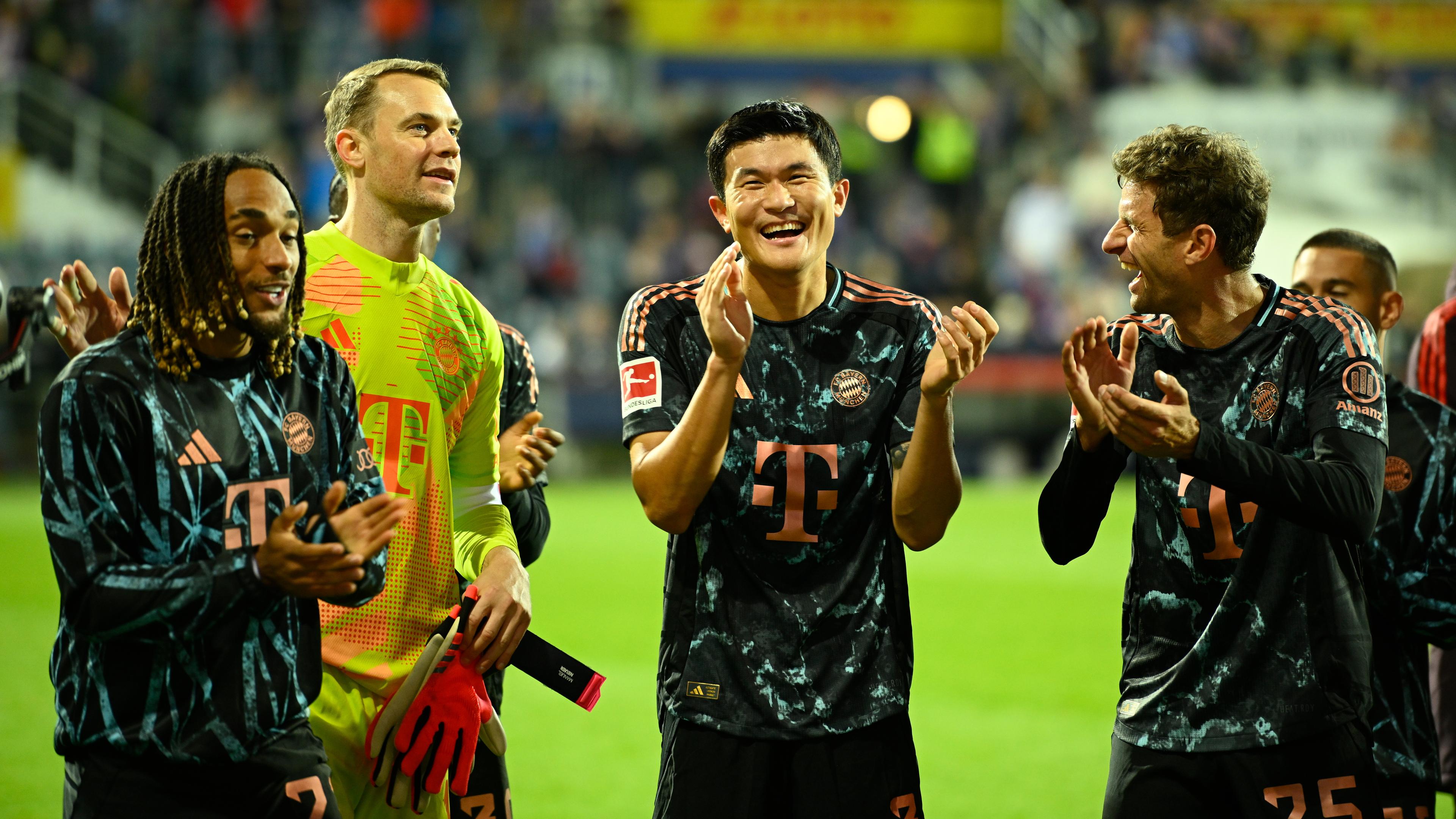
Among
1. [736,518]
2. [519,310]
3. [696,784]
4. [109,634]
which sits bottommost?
[696,784]

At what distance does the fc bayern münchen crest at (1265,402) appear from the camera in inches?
128

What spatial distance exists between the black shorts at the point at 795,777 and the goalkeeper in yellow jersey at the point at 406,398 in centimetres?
60

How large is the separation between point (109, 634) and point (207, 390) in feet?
1.71

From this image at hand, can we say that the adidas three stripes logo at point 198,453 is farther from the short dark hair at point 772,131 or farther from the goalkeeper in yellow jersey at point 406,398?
the short dark hair at point 772,131

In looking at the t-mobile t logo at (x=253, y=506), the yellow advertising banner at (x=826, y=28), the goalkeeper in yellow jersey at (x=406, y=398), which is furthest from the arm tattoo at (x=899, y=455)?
the yellow advertising banner at (x=826, y=28)

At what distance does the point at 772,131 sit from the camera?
3.35m

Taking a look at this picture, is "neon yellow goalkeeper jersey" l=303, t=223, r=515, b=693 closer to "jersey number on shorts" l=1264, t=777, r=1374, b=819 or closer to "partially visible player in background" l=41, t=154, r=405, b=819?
"partially visible player in background" l=41, t=154, r=405, b=819

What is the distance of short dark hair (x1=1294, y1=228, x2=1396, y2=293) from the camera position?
4336 millimetres

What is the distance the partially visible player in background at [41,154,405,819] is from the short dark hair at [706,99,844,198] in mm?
1015

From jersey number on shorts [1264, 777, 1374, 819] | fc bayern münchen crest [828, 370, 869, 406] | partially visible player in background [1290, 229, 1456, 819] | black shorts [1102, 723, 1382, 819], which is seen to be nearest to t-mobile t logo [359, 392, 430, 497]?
fc bayern münchen crest [828, 370, 869, 406]

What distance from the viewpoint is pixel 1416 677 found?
3709 mm

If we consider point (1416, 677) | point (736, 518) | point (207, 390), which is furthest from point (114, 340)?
point (1416, 677)

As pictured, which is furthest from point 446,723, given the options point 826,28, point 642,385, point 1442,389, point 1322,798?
point 826,28

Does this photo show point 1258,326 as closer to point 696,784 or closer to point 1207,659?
point 1207,659
